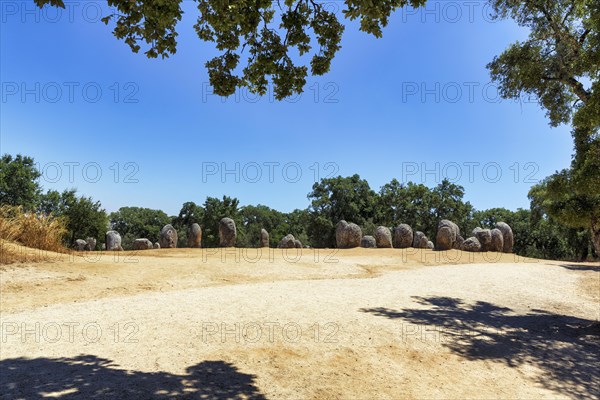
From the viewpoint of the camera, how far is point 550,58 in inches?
363

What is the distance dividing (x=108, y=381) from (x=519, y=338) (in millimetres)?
7060

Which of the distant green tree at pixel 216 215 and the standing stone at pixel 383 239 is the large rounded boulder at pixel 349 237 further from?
the distant green tree at pixel 216 215

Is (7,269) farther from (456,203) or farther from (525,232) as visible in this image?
(525,232)

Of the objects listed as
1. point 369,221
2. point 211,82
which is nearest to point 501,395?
point 211,82

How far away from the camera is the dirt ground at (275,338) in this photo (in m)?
3.99

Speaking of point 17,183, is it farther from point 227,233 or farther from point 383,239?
point 383,239

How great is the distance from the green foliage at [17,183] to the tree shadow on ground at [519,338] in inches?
1822

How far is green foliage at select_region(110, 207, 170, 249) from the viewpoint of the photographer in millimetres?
63031

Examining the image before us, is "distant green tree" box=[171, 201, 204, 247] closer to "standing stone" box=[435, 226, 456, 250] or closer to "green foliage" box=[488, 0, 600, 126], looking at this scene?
"standing stone" box=[435, 226, 456, 250]

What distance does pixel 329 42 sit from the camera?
20.6 ft

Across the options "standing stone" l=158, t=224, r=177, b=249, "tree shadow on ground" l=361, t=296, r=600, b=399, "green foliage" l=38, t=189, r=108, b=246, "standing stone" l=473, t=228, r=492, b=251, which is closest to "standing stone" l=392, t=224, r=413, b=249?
"standing stone" l=473, t=228, r=492, b=251

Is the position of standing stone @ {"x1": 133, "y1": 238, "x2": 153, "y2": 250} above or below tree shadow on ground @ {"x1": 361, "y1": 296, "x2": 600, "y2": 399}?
above

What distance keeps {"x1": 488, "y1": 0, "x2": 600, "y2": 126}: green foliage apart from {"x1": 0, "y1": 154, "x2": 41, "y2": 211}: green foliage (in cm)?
4743

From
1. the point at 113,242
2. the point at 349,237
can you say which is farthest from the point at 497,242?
the point at 113,242
